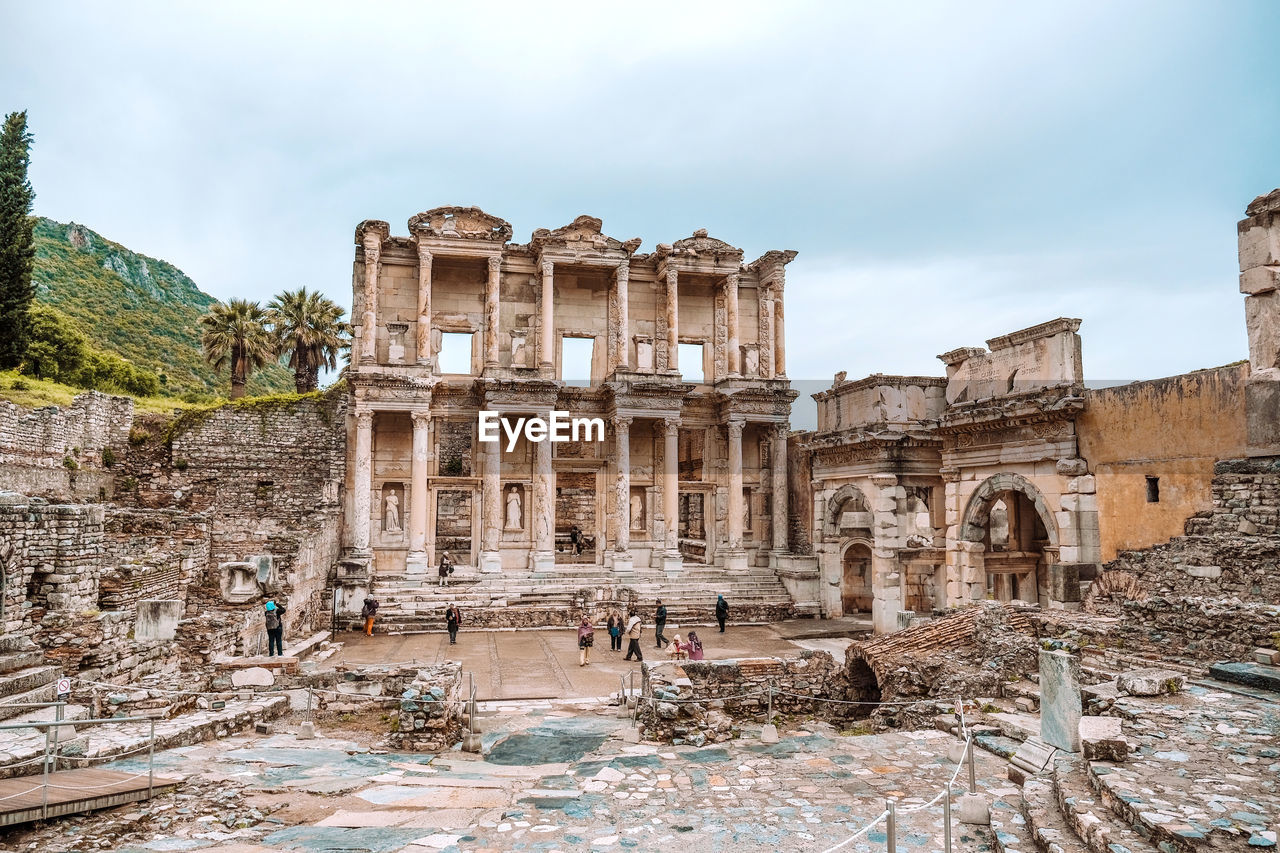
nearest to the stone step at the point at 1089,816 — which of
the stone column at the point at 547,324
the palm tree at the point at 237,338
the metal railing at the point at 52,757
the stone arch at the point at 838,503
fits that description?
the metal railing at the point at 52,757

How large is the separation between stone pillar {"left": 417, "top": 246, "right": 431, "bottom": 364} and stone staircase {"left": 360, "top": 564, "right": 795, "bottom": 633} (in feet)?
26.1

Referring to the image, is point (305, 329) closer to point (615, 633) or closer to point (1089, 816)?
point (615, 633)

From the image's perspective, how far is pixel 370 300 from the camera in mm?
27922

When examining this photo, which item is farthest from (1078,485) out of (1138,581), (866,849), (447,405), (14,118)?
(14,118)

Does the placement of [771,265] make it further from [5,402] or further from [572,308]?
[5,402]

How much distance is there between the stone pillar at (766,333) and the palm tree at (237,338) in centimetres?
2132

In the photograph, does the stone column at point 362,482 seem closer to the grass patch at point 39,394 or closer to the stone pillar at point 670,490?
the grass patch at point 39,394

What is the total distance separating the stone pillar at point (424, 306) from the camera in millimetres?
28000

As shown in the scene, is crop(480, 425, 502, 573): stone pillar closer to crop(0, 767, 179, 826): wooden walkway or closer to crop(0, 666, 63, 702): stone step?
crop(0, 666, 63, 702): stone step

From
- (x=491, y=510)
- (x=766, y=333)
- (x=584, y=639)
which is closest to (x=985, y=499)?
(x=584, y=639)

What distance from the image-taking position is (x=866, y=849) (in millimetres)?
6508

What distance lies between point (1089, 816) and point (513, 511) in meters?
24.3

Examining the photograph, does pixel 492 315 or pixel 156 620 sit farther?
pixel 492 315

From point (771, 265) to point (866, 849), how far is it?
26988mm
